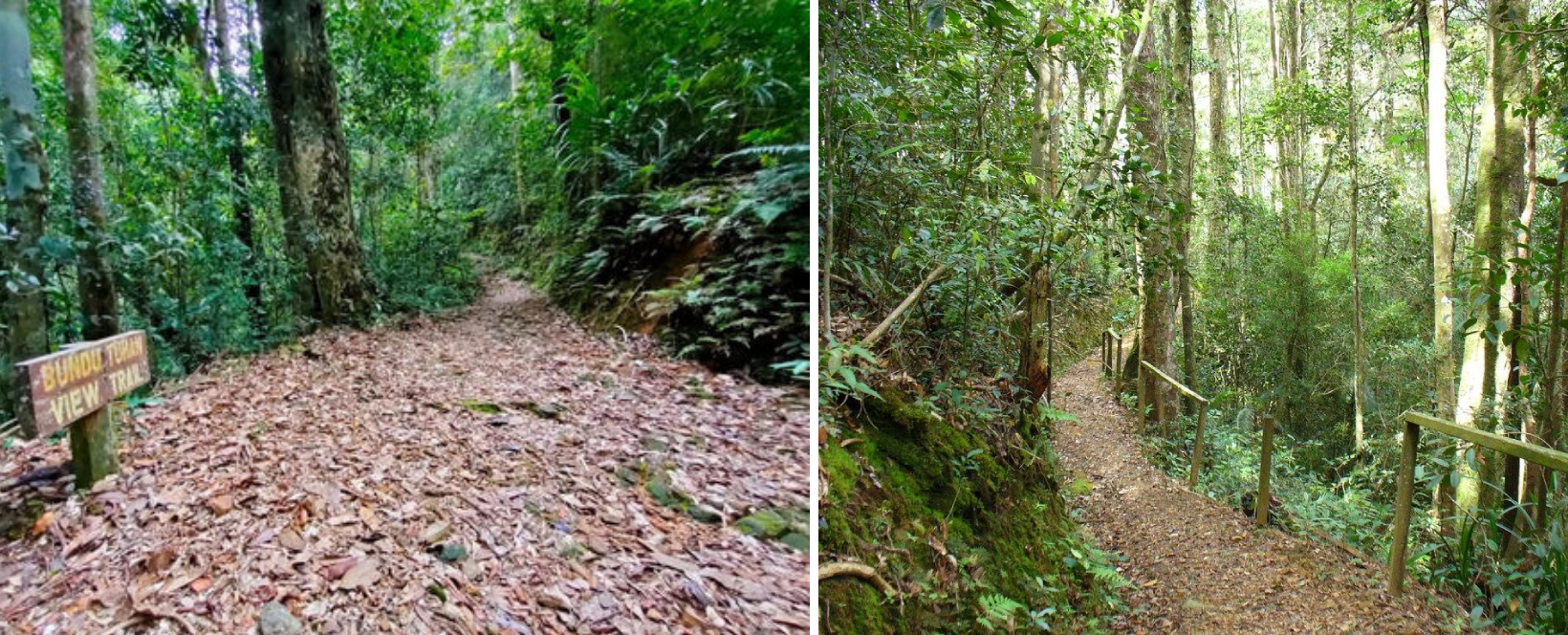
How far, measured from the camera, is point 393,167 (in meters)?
2.50

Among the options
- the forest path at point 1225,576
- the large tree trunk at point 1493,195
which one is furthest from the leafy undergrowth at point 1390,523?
the large tree trunk at point 1493,195

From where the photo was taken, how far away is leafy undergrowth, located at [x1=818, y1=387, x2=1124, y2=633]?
1.33 m

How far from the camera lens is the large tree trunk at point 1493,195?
2.50 metres

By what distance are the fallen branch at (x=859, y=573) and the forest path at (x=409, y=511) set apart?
0.09 m

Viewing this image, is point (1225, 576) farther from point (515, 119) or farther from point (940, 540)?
point (515, 119)

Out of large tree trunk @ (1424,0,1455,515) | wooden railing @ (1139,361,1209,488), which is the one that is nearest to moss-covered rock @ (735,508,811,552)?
wooden railing @ (1139,361,1209,488)

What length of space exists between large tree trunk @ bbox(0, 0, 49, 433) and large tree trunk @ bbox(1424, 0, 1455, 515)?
3887 mm

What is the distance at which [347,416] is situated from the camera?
1597 millimetres

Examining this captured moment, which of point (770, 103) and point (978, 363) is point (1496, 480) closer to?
point (978, 363)

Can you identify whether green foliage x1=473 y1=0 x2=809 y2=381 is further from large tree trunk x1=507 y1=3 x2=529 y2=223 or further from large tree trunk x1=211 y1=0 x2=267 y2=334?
large tree trunk x1=211 y1=0 x2=267 y2=334

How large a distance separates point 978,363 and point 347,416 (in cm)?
169

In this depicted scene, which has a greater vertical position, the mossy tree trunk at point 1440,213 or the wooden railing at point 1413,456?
the mossy tree trunk at point 1440,213

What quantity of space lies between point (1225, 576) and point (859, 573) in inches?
36.3

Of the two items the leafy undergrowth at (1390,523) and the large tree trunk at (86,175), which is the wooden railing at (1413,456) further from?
the large tree trunk at (86,175)
